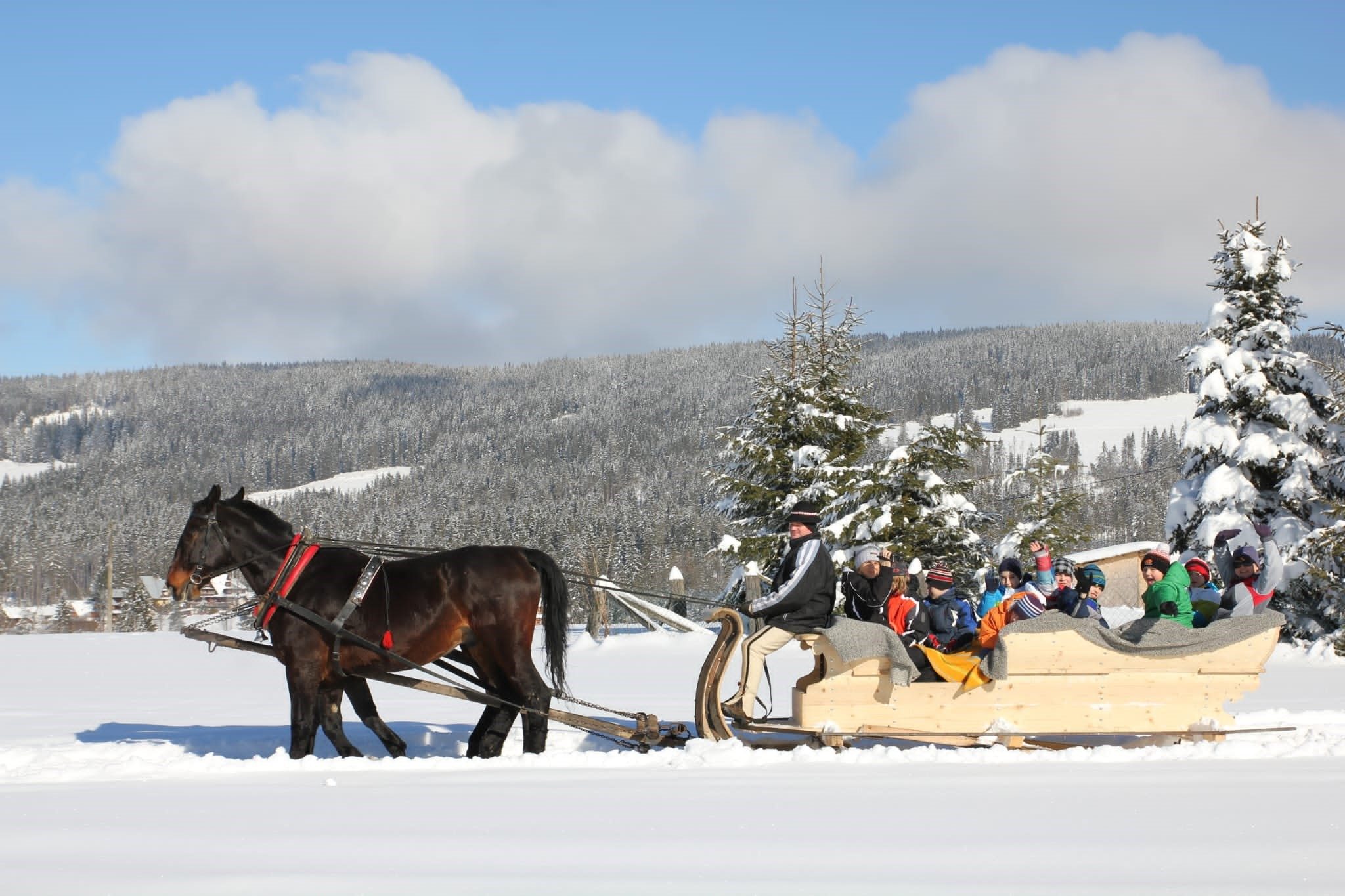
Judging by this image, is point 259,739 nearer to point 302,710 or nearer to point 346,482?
point 302,710

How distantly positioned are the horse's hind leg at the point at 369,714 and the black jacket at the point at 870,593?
361 centimetres

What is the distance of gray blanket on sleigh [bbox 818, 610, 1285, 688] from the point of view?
25.8 ft

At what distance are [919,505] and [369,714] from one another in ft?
Answer: 57.7

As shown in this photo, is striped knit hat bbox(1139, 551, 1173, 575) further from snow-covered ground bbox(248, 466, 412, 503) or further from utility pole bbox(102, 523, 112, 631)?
snow-covered ground bbox(248, 466, 412, 503)

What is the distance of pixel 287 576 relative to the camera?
8359mm

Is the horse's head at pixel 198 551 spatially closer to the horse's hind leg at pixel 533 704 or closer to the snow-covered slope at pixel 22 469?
the horse's hind leg at pixel 533 704

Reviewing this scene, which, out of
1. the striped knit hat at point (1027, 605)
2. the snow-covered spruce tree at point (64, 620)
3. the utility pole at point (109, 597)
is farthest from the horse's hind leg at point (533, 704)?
the snow-covered spruce tree at point (64, 620)

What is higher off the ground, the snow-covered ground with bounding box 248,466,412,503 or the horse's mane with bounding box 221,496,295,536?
the snow-covered ground with bounding box 248,466,412,503

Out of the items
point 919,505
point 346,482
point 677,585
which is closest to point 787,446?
point 919,505

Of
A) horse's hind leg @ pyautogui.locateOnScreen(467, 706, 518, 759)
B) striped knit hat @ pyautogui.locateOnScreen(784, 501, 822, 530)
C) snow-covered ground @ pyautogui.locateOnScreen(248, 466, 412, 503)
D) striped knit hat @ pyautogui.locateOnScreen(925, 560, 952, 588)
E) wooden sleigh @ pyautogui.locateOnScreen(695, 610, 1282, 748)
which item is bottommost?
→ horse's hind leg @ pyautogui.locateOnScreen(467, 706, 518, 759)

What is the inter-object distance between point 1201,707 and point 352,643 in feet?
19.8

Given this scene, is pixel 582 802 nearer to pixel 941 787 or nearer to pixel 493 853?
pixel 493 853

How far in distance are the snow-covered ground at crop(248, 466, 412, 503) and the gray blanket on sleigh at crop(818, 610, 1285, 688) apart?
14003cm

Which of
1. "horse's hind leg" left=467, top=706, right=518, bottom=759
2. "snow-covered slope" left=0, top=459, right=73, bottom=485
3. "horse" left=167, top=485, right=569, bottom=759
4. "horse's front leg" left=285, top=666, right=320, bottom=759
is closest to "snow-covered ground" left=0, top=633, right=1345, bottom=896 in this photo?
"horse's front leg" left=285, top=666, right=320, bottom=759
